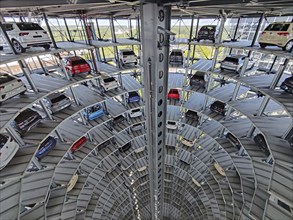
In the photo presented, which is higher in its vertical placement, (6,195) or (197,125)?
(6,195)

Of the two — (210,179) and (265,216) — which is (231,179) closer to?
(210,179)

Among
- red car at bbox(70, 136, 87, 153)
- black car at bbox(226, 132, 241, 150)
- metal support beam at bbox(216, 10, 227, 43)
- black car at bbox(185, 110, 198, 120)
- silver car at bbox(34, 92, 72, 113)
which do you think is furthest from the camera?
black car at bbox(185, 110, 198, 120)

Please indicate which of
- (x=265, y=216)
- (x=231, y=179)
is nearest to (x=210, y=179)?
(x=231, y=179)

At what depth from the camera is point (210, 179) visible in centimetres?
1385

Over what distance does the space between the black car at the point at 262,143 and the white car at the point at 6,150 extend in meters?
10.9

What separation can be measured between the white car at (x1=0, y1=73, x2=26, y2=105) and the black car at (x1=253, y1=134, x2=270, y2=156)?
1130 centimetres

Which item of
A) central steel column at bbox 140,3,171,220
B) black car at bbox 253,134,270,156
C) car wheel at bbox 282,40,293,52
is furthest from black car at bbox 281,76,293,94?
central steel column at bbox 140,3,171,220

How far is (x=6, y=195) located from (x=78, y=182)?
572 cm

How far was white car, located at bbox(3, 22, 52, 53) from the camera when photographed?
7.21 m

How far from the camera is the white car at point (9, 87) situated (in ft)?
21.4

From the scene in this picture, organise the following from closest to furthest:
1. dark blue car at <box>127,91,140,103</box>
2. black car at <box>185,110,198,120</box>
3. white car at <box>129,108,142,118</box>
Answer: dark blue car at <box>127,91,140,103</box>
black car at <box>185,110,198,120</box>
white car at <box>129,108,142,118</box>

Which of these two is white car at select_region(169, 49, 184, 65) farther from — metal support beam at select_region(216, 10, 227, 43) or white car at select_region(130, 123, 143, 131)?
white car at select_region(130, 123, 143, 131)

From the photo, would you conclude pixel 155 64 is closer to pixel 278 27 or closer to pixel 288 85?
pixel 288 85

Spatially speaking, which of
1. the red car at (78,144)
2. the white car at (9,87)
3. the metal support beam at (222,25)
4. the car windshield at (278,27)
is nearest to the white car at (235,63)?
the metal support beam at (222,25)
